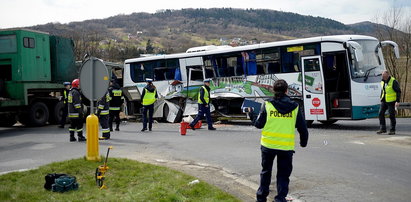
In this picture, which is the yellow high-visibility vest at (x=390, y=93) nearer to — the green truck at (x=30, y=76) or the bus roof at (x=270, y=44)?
the bus roof at (x=270, y=44)

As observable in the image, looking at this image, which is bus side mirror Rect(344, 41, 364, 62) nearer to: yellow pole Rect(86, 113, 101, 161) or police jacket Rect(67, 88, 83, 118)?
police jacket Rect(67, 88, 83, 118)

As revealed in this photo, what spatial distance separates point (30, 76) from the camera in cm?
1823

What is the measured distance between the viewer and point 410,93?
87.8 feet

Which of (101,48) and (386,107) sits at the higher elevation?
(101,48)

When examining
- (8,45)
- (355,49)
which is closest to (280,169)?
(355,49)

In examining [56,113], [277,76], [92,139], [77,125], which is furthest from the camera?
[56,113]

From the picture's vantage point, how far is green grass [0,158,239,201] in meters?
6.11

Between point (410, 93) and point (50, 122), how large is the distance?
68.6 ft

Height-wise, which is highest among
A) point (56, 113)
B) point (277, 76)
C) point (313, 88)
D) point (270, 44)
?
point (270, 44)

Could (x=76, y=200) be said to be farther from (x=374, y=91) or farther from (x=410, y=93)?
(x=410, y=93)

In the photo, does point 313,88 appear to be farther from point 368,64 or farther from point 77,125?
point 77,125

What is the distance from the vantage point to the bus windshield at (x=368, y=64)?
14664 millimetres

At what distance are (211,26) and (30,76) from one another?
130074mm

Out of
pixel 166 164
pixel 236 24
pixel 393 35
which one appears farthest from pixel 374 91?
pixel 236 24
